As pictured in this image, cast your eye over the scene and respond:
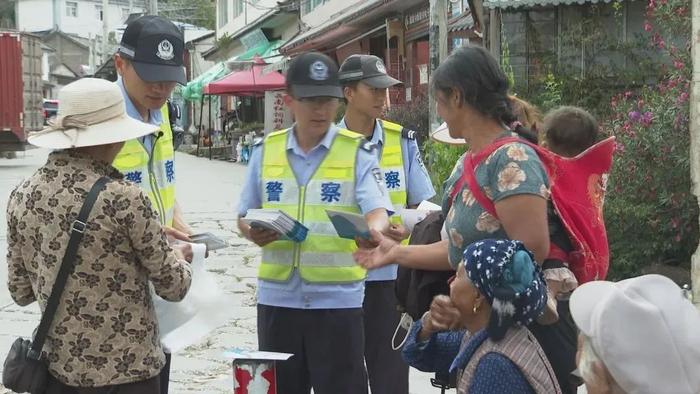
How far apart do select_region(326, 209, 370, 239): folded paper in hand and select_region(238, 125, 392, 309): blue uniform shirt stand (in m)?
0.53

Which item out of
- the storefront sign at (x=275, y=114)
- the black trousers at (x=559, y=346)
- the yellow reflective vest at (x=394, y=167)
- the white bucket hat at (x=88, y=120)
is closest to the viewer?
the black trousers at (x=559, y=346)

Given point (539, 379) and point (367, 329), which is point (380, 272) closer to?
point (367, 329)

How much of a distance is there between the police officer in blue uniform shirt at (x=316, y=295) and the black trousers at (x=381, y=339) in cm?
56

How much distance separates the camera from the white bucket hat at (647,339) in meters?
2.25

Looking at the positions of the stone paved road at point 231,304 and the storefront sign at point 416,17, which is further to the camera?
the storefront sign at point 416,17

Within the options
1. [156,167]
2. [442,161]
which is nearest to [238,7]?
[442,161]

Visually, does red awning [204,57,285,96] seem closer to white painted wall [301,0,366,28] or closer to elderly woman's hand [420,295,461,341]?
white painted wall [301,0,366,28]


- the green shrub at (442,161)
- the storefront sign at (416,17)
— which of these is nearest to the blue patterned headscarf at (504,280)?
the green shrub at (442,161)

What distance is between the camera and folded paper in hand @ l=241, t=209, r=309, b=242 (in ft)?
13.1

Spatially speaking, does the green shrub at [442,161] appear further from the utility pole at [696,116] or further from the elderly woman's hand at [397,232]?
the elderly woman's hand at [397,232]

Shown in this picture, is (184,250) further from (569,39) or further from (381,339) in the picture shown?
(569,39)

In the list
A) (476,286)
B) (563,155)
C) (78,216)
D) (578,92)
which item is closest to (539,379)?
(476,286)

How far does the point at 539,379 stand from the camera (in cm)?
278

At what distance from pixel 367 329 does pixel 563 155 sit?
156cm
